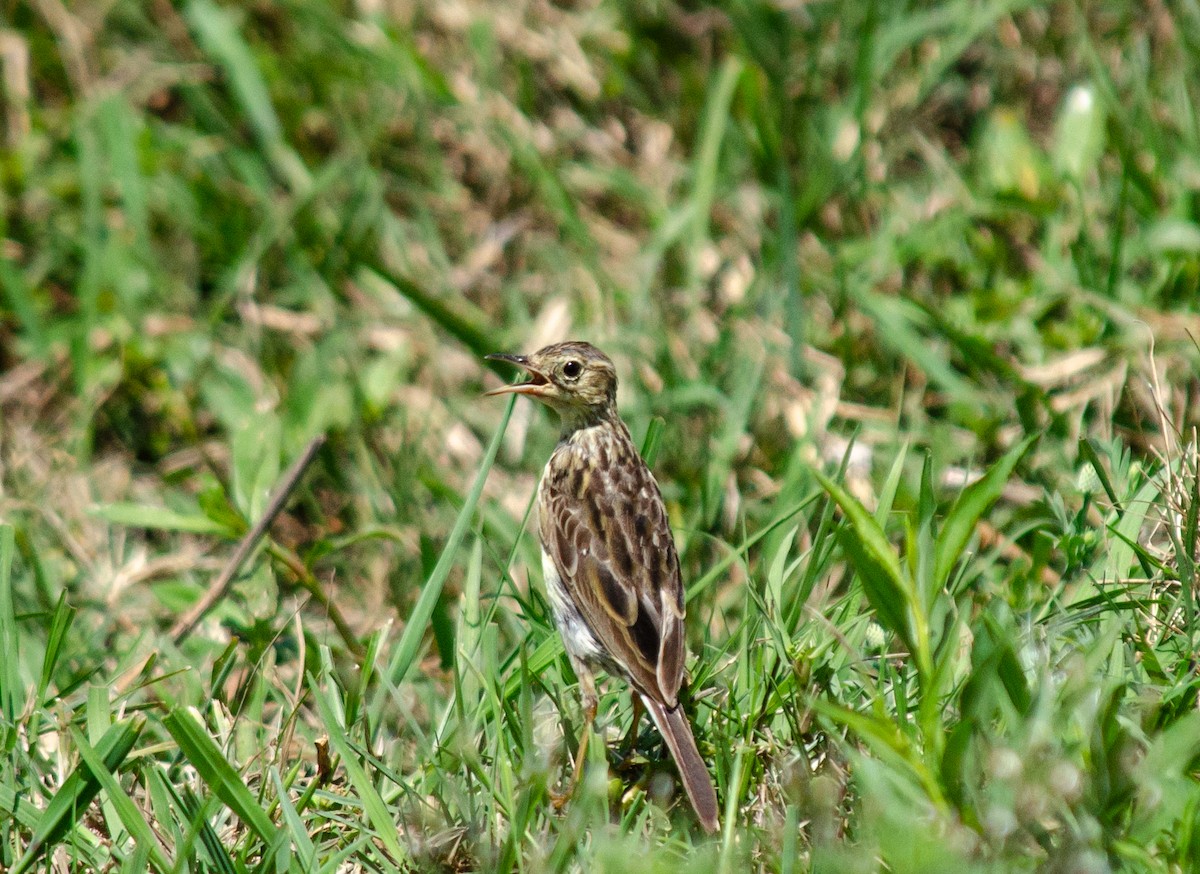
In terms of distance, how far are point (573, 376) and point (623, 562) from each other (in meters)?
1.05

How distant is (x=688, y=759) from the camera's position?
12.9 ft

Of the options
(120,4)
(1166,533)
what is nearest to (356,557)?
(1166,533)

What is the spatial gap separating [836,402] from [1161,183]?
188cm

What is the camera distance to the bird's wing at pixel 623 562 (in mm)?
4297

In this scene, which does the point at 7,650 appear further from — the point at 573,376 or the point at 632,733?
the point at 573,376

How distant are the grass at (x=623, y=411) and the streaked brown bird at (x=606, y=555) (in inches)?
7.0

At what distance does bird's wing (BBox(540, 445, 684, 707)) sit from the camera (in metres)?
4.30

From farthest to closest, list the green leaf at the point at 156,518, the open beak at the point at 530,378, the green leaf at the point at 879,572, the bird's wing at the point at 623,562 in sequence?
the open beak at the point at 530,378
the green leaf at the point at 156,518
the bird's wing at the point at 623,562
the green leaf at the point at 879,572

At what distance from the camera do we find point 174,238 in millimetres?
7656

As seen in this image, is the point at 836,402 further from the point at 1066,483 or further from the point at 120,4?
the point at 120,4

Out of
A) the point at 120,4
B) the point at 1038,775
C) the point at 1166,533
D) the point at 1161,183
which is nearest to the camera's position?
the point at 1038,775

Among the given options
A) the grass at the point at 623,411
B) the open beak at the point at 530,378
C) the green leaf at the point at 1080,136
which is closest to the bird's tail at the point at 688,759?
the grass at the point at 623,411

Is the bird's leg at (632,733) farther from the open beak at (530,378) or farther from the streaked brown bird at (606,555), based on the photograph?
the open beak at (530,378)

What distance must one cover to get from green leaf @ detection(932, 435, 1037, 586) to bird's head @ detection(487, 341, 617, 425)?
6.94 ft
